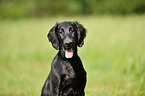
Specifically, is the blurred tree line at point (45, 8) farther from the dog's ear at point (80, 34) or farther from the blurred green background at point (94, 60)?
the dog's ear at point (80, 34)

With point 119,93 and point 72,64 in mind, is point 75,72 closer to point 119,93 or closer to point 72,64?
point 72,64

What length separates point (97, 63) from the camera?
7.63 meters

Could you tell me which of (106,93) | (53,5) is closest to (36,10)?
(53,5)

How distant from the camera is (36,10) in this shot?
33.0 metres

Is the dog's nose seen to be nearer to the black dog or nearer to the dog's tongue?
the black dog

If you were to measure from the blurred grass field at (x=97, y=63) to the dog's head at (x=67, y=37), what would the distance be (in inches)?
74.1

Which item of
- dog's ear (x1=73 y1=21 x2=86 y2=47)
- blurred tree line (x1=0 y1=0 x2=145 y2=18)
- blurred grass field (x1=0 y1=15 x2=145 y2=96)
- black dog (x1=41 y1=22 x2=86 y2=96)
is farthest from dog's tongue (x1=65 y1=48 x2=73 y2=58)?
blurred tree line (x1=0 y1=0 x2=145 y2=18)

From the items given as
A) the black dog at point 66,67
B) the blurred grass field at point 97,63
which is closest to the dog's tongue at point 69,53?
the black dog at point 66,67

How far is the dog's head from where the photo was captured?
346 centimetres

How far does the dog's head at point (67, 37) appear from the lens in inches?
136

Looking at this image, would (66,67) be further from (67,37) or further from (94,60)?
(94,60)

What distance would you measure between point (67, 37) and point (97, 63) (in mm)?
4327

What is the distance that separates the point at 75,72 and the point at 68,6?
101 feet

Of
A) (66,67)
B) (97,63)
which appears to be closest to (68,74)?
A: (66,67)
